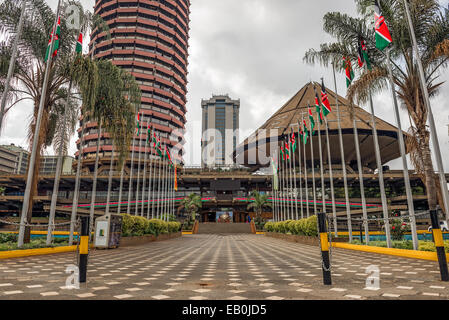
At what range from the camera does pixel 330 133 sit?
5322 centimetres

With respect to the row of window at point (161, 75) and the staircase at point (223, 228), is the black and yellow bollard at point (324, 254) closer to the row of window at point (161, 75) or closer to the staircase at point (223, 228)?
the staircase at point (223, 228)

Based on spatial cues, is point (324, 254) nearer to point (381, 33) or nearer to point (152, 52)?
point (381, 33)

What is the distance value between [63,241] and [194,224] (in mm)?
30549

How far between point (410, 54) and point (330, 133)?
41409mm

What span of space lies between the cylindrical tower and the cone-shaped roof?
21.9 meters

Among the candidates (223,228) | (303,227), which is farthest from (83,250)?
(223,228)

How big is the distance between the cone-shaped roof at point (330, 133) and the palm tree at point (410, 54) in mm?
33670

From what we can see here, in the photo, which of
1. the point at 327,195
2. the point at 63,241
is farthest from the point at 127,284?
the point at 327,195

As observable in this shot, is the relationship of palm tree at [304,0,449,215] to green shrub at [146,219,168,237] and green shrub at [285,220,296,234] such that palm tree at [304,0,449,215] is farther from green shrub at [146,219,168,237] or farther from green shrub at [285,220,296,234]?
green shrub at [146,219,168,237]

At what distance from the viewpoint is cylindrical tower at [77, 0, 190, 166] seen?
72.1m

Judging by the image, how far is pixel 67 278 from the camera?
5.82 m

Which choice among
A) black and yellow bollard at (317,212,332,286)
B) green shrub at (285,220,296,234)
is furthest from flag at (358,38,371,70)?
green shrub at (285,220,296,234)

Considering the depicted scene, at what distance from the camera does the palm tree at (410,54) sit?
1246 cm
